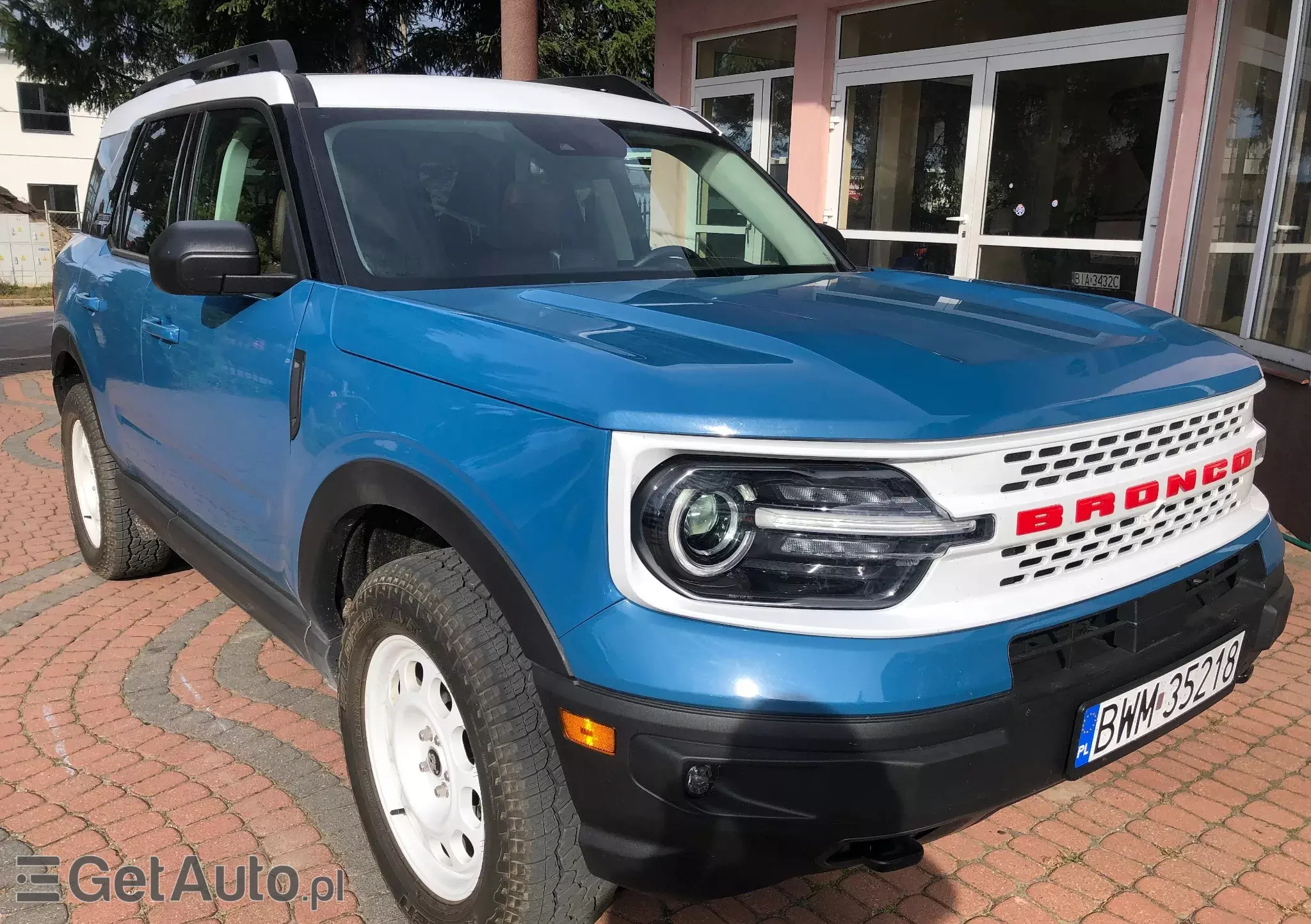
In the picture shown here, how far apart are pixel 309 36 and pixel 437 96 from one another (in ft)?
55.8

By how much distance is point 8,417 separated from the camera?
334 inches

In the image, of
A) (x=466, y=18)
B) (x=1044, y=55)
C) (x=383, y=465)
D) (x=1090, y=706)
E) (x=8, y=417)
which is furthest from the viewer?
(x=466, y=18)

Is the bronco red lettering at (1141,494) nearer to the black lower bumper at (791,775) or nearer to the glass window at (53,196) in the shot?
the black lower bumper at (791,775)

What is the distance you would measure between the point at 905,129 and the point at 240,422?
23.3 feet

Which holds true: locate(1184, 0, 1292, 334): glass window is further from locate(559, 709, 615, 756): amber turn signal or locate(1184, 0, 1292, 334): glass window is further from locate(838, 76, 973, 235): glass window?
locate(559, 709, 615, 756): amber turn signal

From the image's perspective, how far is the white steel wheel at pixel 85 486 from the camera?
4574mm

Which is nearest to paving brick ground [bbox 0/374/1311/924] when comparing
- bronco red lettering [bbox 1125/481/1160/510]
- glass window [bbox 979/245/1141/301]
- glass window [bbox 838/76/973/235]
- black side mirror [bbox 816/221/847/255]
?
bronco red lettering [bbox 1125/481/1160/510]

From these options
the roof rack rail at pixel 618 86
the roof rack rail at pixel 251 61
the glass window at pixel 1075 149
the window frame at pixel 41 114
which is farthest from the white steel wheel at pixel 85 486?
the window frame at pixel 41 114

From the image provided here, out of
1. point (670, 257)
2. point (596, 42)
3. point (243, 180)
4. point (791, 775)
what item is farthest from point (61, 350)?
point (596, 42)

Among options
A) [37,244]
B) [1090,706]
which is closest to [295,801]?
[1090,706]

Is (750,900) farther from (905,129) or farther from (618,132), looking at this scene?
(905,129)

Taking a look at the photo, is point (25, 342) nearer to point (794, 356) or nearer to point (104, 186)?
point (104, 186)

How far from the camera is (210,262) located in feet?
8.44

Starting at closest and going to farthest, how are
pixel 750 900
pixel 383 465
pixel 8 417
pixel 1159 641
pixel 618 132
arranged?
pixel 1159 641 → pixel 383 465 → pixel 750 900 → pixel 618 132 → pixel 8 417
